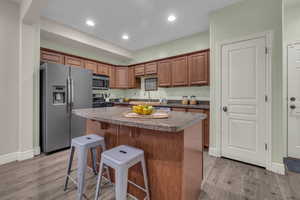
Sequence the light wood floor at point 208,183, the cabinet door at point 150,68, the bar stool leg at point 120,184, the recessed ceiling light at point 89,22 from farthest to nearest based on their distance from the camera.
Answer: the cabinet door at point 150,68, the recessed ceiling light at point 89,22, the light wood floor at point 208,183, the bar stool leg at point 120,184

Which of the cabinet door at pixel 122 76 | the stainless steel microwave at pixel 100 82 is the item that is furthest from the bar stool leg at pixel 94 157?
the cabinet door at pixel 122 76

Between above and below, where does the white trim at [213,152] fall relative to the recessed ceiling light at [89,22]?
below

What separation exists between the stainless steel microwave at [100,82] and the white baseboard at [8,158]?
230 centimetres

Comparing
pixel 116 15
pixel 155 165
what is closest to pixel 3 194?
pixel 155 165

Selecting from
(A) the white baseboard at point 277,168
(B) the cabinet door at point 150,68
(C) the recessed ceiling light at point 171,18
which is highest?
(C) the recessed ceiling light at point 171,18

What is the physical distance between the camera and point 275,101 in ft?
→ 6.95

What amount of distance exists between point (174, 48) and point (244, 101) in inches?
103

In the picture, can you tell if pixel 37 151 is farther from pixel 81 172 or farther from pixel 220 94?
pixel 220 94

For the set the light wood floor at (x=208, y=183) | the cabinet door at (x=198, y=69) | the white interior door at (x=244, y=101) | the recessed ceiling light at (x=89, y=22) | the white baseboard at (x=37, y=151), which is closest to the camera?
the light wood floor at (x=208, y=183)

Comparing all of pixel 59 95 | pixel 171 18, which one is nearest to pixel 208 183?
pixel 171 18

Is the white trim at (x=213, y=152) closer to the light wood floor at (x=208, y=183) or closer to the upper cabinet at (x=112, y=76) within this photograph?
the light wood floor at (x=208, y=183)

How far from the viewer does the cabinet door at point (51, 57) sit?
3.16 m

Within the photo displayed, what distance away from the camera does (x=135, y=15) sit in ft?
9.37

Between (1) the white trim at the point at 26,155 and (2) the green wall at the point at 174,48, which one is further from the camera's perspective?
(2) the green wall at the point at 174,48
